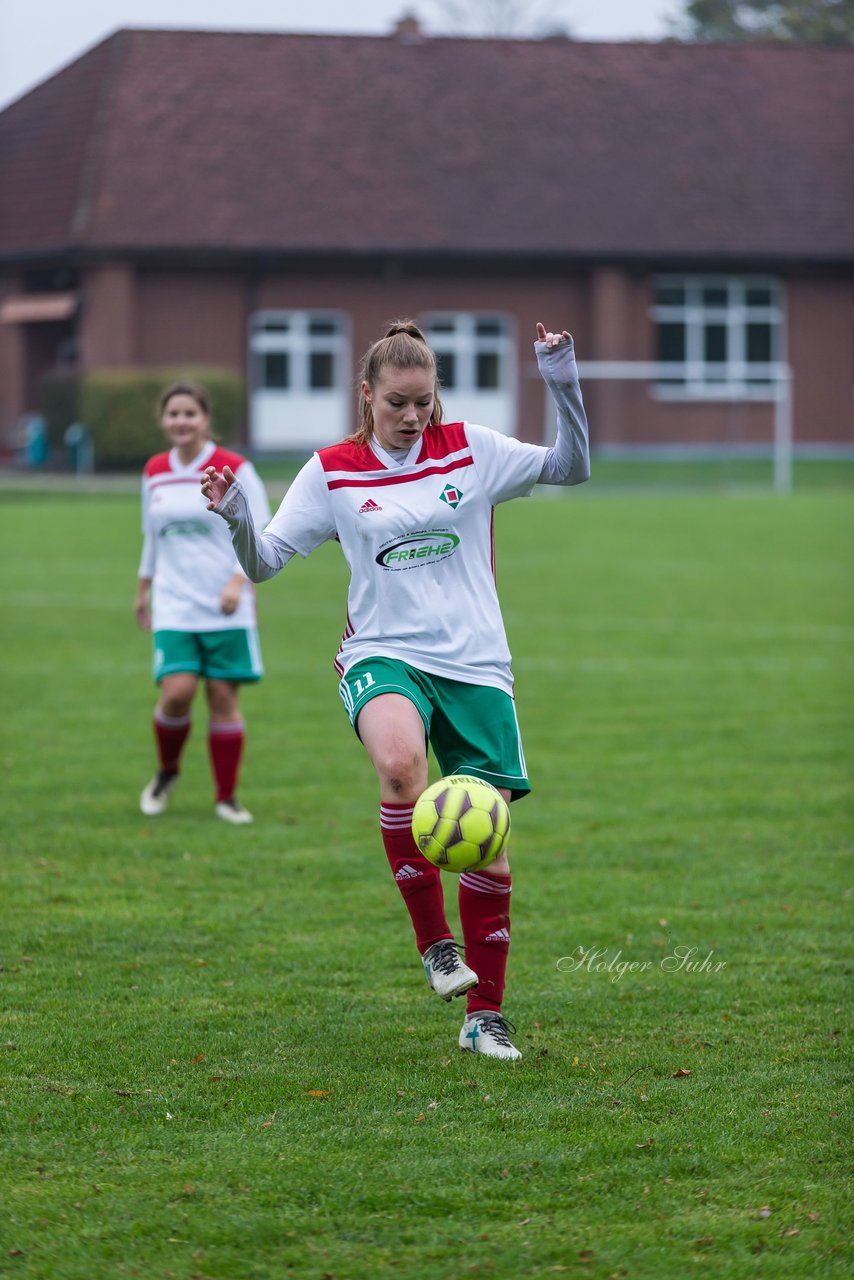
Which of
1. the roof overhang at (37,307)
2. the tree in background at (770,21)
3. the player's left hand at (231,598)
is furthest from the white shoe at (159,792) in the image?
the tree in background at (770,21)

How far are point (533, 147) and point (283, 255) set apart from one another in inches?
266

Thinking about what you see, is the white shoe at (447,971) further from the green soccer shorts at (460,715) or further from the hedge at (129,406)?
the hedge at (129,406)

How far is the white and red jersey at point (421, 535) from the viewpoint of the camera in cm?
555

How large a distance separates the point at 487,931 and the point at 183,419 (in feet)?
13.2

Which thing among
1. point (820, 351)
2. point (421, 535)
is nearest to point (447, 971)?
point (421, 535)

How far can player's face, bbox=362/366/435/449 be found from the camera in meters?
5.41

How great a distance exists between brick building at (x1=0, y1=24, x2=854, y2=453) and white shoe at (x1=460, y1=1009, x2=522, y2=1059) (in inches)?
1377

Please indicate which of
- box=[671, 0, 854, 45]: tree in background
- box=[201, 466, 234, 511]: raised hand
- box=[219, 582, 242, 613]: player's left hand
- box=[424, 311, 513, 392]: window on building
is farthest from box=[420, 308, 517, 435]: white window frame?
box=[201, 466, 234, 511]: raised hand

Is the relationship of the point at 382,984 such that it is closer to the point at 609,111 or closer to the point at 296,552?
the point at 296,552

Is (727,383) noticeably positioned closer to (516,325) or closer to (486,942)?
(516,325)

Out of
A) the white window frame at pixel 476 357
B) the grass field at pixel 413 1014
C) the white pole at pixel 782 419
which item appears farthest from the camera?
the white pole at pixel 782 419

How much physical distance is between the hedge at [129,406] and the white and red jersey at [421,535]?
3062 centimetres

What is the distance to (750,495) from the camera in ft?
123

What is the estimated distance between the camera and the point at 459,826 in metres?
5.22
